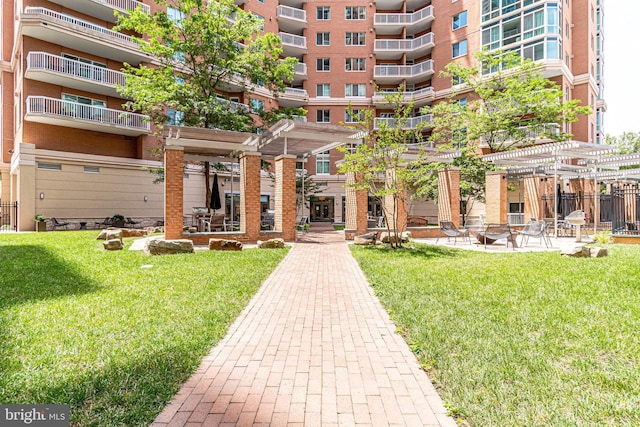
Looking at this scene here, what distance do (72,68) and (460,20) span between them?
32.6 metres

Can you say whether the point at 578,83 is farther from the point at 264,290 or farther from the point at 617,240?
the point at 264,290

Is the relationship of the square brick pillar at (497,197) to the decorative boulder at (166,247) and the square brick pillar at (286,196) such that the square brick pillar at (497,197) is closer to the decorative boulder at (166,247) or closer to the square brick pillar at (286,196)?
the square brick pillar at (286,196)

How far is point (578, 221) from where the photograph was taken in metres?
14.0

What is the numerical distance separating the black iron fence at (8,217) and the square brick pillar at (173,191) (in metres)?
14.8

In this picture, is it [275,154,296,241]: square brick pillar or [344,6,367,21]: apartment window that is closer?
[275,154,296,241]: square brick pillar

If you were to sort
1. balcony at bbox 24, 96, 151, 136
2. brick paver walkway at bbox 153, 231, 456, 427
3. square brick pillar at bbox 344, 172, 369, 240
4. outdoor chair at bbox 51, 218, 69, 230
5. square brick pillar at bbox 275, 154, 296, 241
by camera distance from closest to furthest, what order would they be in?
1. brick paver walkway at bbox 153, 231, 456, 427
2. square brick pillar at bbox 275, 154, 296, 241
3. square brick pillar at bbox 344, 172, 369, 240
4. balcony at bbox 24, 96, 151, 136
5. outdoor chair at bbox 51, 218, 69, 230

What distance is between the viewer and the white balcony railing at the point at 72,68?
20.0m

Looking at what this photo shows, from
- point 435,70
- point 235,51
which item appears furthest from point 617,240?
point 435,70

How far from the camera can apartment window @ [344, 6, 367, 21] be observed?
122 feet

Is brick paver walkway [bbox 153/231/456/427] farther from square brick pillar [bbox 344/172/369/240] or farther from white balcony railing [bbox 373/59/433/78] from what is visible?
white balcony railing [bbox 373/59/433/78]

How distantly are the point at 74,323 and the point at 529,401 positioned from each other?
5002 millimetres

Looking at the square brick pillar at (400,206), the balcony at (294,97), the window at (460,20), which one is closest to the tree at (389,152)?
the square brick pillar at (400,206)

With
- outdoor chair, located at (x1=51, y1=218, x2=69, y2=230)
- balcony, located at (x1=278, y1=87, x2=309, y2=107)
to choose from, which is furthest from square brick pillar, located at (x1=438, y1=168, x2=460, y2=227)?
balcony, located at (x1=278, y1=87, x2=309, y2=107)

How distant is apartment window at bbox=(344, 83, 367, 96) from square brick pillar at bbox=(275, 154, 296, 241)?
26.2 m
